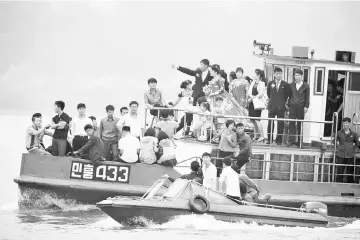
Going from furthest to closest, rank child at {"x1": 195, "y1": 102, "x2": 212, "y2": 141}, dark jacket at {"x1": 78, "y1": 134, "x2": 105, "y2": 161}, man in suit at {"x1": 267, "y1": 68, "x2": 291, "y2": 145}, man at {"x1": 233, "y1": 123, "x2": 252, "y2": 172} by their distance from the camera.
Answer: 1. man in suit at {"x1": 267, "y1": 68, "x2": 291, "y2": 145}
2. child at {"x1": 195, "y1": 102, "x2": 212, "y2": 141}
3. man at {"x1": 233, "y1": 123, "x2": 252, "y2": 172}
4. dark jacket at {"x1": 78, "y1": 134, "x2": 105, "y2": 161}

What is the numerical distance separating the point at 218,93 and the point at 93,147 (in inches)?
123

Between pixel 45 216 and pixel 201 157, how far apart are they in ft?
11.4

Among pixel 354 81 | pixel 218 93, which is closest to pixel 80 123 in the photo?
pixel 218 93

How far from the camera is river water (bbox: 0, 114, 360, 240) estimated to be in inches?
835

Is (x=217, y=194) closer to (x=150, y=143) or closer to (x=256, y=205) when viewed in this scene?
(x=256, y=205)

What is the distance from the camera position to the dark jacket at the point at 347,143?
24.7 meters

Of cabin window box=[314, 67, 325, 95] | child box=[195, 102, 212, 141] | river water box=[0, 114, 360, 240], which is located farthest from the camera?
cabin window box=[314, 67, 325, 95]

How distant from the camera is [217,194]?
21953 millimetres

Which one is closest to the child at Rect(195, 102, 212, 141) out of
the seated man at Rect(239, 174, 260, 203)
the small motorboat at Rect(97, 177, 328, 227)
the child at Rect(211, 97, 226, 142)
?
the child at Rect(211, 97, 226, 142)

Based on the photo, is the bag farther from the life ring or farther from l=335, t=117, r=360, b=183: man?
the life ring

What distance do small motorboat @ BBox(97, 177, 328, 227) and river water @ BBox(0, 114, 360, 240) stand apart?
132 mm

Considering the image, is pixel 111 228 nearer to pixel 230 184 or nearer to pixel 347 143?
pixel 230 184

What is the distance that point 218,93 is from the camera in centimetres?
2520

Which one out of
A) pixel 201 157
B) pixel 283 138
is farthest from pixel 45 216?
pixel 283 138
